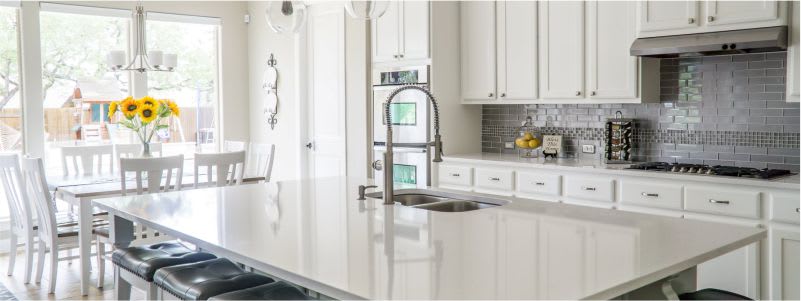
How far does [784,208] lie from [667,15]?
127 cm

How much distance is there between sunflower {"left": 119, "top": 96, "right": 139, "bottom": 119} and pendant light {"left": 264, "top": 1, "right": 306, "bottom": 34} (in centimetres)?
185

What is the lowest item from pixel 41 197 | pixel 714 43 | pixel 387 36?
pixel 41 197

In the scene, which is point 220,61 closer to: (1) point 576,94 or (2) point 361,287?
(1) point 576,94

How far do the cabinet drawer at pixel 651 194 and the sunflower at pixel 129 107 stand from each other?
320 cm

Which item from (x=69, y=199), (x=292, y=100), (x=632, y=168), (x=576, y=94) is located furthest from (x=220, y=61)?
(x=632, y=168)

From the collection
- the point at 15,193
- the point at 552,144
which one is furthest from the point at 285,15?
the point at 15,193

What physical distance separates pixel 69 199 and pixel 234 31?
9.71 ft

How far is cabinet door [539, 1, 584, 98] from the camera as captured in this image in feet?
14.3

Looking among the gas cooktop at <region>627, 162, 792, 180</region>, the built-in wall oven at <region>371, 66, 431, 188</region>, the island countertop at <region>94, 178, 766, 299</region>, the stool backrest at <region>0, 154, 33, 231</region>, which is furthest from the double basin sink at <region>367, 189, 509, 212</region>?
the stool backrest at <region>0, 154, 33, 231</region>

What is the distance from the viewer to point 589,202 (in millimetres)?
4078

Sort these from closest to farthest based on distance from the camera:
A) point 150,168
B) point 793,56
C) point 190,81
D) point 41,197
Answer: point 793,56
point 150,168
point 41,197
point 190,81

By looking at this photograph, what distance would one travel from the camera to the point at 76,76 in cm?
603

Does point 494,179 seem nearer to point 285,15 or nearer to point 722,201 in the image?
point 722,201

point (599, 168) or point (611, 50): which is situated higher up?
point (611, 50)
